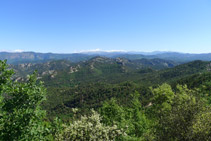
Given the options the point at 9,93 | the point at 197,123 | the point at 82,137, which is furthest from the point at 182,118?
the point at 9,93

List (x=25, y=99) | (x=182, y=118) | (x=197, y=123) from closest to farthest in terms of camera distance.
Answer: (x=25, y=99) → (x=197, y=123) → (x=182, y=118)

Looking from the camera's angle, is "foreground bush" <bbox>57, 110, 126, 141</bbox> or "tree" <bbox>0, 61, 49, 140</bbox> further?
"foreground bush" <bbox>57, 110, 126, 141</bbox>

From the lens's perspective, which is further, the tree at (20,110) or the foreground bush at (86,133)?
the foreground bush at (86,133)

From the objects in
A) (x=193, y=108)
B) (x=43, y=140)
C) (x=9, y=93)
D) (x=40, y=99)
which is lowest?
(x=43, y=140)

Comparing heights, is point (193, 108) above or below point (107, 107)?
above

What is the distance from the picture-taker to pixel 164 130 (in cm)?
1472

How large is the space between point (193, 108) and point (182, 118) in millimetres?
1543

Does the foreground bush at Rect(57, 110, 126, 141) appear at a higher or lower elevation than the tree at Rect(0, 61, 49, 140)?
lower

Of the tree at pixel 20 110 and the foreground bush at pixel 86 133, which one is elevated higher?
the tree at pixel 20 110

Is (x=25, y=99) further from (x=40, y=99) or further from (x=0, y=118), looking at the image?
(x=0, y=118)

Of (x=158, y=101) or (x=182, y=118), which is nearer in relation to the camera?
(x=182, y=118)

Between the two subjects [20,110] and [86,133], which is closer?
[20,110]

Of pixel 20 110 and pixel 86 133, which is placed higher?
pixel 20 110

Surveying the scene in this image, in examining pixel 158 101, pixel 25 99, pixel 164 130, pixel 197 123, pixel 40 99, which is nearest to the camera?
pixel 25 99
